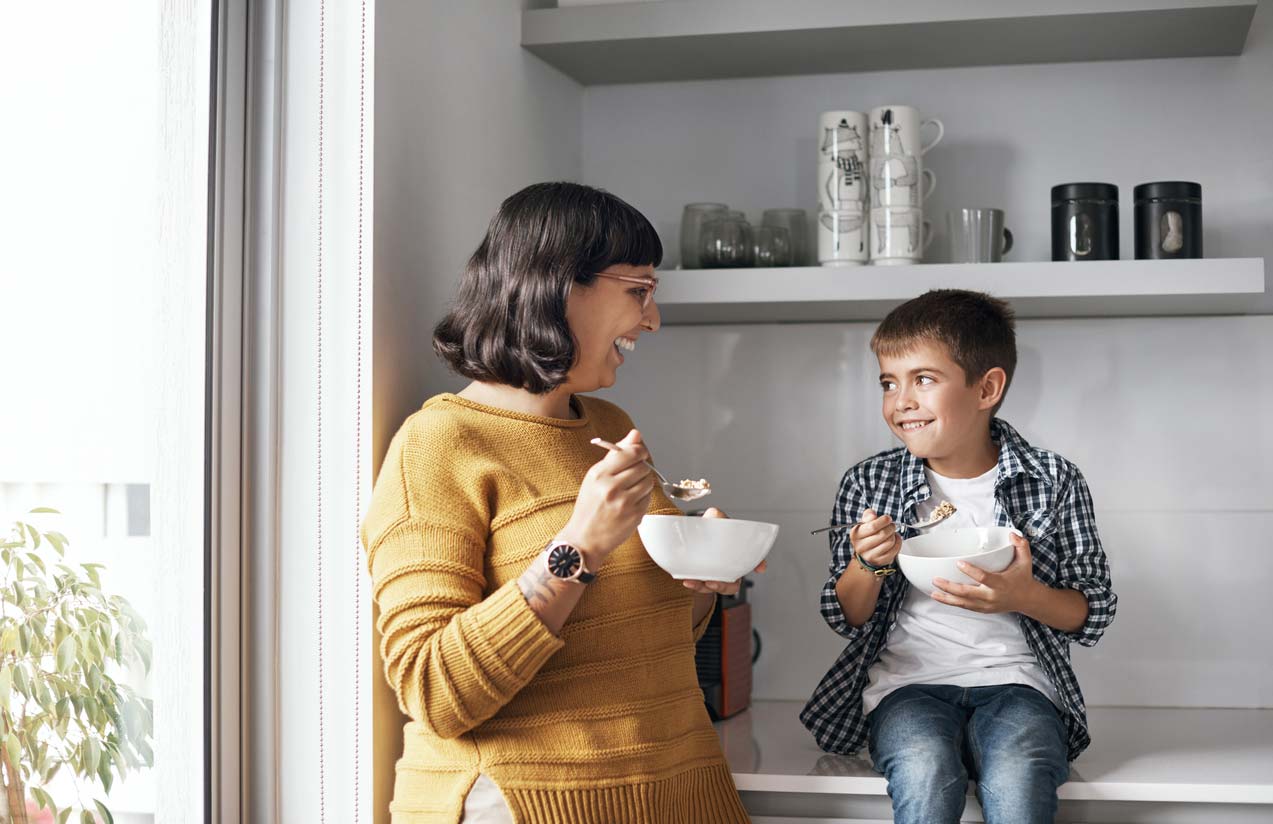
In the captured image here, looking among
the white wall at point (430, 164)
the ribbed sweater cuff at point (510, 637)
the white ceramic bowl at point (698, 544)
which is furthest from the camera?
the white wall at point (430, 164)

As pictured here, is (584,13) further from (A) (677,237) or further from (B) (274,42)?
(B) (274,42)

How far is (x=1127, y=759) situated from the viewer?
1.46 m

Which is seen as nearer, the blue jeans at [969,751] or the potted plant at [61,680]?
the potted plant at [61,680]

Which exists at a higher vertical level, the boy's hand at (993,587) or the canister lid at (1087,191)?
the canister lid at (1087,191)

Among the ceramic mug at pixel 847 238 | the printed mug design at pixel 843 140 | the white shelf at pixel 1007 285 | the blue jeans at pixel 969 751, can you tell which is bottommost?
the blue jeans at pixel 969 751

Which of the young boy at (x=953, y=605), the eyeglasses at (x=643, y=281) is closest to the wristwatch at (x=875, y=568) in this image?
the young boy at (x=953, y=605)

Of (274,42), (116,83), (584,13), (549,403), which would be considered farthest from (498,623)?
(584,13)

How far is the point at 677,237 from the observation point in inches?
77.5

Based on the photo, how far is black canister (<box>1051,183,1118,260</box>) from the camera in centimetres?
164

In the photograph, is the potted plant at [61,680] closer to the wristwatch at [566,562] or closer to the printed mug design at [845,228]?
the wristwatch at [566,562]

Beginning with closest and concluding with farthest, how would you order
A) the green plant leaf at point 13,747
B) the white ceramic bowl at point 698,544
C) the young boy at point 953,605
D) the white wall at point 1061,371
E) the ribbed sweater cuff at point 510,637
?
the green plant leaf at point 13,747 → the ribbed sweater cuff at point 510,637 → the white ceramic bowl at point 698,544 → the young boy at point 953,605 → the white wall at point 1061,371

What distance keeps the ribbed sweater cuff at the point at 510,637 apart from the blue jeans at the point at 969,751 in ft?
1.70

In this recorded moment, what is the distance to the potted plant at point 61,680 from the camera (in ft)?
2.93

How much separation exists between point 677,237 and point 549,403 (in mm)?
814
